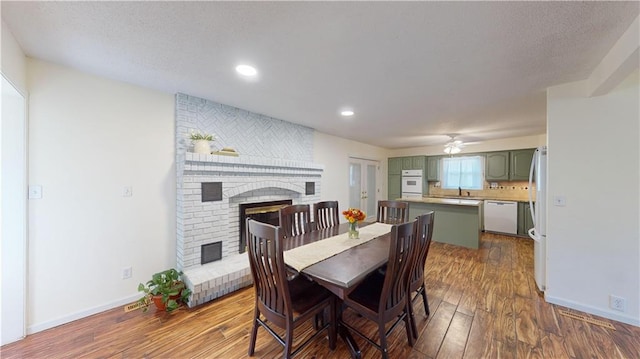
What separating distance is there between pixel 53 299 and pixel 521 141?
7.71 metres

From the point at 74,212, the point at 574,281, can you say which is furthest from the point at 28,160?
the point at 574,281

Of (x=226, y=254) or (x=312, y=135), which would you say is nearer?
Result: (x=226, y=254)

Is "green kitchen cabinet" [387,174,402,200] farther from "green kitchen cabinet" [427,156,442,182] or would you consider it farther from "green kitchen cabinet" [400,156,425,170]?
"green kitchen cabinet" [427,156,442,182]

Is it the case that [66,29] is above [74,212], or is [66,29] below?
above

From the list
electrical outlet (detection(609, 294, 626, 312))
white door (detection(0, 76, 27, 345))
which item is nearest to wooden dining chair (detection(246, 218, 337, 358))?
white door (detection(0, 76, 27, 345))

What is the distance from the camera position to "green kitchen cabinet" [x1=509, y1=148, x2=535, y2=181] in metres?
4.95

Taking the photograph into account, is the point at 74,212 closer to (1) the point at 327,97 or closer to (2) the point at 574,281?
(1) the point at 327,97

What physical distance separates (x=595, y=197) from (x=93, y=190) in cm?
482

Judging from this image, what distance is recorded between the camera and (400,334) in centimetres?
195

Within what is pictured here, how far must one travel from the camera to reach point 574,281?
2314 mm

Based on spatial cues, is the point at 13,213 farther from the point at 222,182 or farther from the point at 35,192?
the point at 222,182

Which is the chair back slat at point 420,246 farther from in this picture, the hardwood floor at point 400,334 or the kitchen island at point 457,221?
the kitchen island at point 457,221

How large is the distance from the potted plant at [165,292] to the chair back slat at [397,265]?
1.98 metres

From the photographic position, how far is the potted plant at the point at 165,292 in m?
2.27
